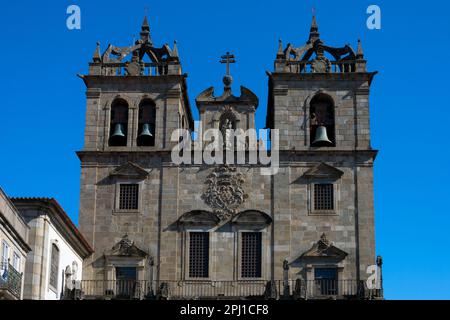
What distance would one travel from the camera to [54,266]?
124 ft

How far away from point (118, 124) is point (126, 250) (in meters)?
6.06

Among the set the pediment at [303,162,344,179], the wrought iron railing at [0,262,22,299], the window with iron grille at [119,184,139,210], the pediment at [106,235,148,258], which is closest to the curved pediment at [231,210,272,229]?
the pediment at [303,162,344,179]

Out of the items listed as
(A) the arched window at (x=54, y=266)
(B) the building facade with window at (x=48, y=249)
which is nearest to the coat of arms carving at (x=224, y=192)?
(B) the building facade with window at (x=48, y=249)

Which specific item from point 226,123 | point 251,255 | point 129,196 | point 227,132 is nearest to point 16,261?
point 129,196

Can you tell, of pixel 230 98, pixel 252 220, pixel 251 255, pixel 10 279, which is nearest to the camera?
pixel 10 279

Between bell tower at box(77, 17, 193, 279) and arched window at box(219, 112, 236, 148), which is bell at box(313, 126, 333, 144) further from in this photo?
bell tower at box(77, 17, 193, 279)

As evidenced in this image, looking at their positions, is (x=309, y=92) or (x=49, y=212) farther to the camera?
(x=309, y=92)

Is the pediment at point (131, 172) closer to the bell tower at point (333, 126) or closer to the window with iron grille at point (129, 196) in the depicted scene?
the window with iron grille at point (129, 196)

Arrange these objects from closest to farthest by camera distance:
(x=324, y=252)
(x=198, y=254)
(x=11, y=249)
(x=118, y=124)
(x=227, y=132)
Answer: (x=11, y=249) < (x=324, y=252) < (x=198, y=254) < (x=227, y=132) < (x=118, y=124)

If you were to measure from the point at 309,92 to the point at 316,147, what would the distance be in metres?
2.71

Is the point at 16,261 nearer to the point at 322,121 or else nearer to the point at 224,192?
the point at 224,192

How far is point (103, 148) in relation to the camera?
43656 mm

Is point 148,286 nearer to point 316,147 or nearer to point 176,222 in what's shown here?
point 176,222
